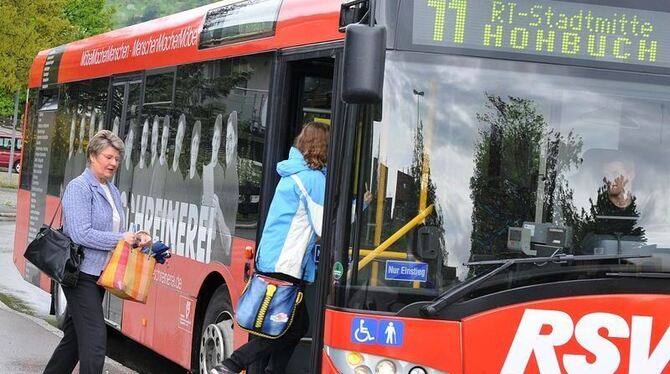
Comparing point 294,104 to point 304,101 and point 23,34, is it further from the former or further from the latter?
point 23,34

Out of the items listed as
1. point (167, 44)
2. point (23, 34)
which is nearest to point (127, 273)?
point (167, 44)

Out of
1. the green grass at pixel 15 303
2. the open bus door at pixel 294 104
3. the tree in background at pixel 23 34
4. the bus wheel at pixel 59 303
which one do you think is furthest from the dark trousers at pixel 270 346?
the tree in background at pixel 23 34

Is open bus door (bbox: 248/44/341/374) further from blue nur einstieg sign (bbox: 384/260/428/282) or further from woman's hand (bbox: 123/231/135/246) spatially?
blue nur einstieg sign (bbox: 384/260/428/282)

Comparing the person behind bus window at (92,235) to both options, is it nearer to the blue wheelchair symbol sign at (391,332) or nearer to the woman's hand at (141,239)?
the woman's hand at (141,239)

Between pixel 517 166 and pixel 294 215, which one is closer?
pixel 517 166

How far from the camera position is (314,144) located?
653 cm

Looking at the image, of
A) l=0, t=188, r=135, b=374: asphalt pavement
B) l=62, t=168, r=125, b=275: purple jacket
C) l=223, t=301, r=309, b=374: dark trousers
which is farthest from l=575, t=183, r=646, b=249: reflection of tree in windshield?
l=0, t=188, r=135, b=374: asphalt pavement

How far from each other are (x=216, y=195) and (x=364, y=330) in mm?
2944

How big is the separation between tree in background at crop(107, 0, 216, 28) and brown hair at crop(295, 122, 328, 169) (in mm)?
60998

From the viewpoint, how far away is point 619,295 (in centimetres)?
521

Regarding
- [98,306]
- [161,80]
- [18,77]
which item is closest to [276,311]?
[98,306]

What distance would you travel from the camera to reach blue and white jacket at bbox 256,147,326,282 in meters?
6.46

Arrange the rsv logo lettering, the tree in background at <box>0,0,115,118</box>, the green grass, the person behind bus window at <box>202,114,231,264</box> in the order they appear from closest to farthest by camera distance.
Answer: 1. the rsv logo lettering
2. the person behind bus window at <box>202,114,231,264</box>
3. the green grass
4. the tree in background at <box>0,0,115,118</box>

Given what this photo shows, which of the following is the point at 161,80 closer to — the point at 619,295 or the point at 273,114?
the point at 273,114
